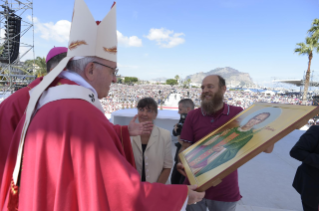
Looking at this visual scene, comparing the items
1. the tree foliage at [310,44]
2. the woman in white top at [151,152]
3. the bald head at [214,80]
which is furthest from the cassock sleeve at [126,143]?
the tree foliage at [310,44]

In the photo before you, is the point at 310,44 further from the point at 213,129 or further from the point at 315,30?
the point at 213,129

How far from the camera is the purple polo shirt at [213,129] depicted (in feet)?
6.23

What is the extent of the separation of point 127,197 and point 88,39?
1051 mm

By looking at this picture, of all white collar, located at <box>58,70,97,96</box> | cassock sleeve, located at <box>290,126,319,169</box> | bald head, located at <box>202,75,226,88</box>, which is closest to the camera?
white collar, located at <box>58,70,97,96</box>

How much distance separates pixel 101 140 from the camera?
3.19ft

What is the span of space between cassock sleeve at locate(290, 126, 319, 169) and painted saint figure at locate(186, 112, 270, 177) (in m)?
1.01

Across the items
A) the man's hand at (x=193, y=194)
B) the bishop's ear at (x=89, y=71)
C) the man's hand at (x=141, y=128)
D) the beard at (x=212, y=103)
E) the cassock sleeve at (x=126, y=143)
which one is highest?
the bishop's ear at (x=89, y=71)

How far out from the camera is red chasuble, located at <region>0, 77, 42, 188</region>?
1.41m

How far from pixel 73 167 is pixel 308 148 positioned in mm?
2365

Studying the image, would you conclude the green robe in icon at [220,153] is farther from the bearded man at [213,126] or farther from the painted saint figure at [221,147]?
the bearded man at [213,126]

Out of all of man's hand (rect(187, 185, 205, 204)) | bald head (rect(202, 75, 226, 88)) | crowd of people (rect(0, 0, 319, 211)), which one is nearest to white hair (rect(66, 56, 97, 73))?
crowd of people (rect(0, 0, 319, 211))

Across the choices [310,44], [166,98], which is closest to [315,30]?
[310,44]

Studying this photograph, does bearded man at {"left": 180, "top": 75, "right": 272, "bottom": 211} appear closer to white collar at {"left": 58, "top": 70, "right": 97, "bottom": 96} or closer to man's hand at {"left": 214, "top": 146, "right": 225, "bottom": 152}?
man's hand at {"left": 214, "top": 146, "right": 225, "bottom": 152}

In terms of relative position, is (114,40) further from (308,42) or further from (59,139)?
(308,42)
